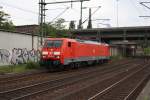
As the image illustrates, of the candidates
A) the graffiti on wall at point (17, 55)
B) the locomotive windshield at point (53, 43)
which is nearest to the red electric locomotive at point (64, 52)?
the locomotive windshield at point (53, 43)

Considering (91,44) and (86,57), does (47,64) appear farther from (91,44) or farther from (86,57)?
(91,44)

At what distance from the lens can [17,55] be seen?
36875mm

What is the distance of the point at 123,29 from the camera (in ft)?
275

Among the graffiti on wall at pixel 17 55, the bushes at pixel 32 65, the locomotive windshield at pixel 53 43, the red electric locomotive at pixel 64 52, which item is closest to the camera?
the red electric locomotive at pixel 64 52

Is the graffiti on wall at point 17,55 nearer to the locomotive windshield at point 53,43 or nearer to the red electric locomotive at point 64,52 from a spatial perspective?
the red electric locomotive at point 64,52

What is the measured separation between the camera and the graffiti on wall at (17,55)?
3425 centimetres

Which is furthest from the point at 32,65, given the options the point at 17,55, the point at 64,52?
the point at 17,55

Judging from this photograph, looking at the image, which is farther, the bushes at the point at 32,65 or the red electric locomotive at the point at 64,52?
the bushes at the point at 32,65

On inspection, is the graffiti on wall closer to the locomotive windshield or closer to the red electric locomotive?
the red electric locomotive

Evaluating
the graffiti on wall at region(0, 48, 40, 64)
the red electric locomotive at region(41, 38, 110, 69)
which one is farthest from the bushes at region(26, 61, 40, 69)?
the graffiti on wall at region(0, 48, 40, 64)

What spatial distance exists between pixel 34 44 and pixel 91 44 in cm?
667

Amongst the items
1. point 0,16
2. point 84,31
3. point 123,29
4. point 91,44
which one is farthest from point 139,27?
point 91,44

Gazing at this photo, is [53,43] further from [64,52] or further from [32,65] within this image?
[32,65]

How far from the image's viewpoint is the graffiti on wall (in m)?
34.2
